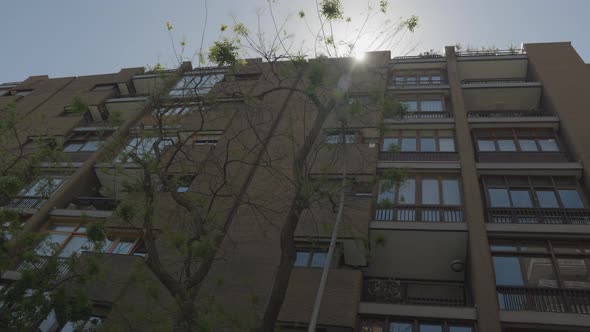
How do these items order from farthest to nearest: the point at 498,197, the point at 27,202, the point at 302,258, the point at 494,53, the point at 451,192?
1. the point at 494,53
2. the point at 27,202
3. the point at 451,192
4. the point at 498,197
5. the point at 302,258

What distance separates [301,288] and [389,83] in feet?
42.5

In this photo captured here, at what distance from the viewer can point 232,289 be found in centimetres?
1414

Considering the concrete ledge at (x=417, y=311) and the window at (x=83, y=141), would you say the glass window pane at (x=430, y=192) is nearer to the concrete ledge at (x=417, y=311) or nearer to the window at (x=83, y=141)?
the concrete ledge at (x=417, y=311)

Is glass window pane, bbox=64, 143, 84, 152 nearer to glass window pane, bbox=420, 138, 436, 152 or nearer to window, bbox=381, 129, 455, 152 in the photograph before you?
window, bbox=381, 129, 455, 152

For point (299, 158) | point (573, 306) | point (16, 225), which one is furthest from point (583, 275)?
point (16, 225)

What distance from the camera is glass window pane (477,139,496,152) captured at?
1845 centimetres

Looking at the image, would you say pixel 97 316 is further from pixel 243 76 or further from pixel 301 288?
pixel 243 76

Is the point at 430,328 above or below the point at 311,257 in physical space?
below

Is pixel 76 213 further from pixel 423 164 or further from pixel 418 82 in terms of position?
pixel 418 82

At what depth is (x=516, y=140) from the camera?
18.5 meters

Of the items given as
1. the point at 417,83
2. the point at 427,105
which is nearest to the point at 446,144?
the point at 427,105

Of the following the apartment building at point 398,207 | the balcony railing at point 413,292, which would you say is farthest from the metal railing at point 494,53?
the balcony railing at point 413,292

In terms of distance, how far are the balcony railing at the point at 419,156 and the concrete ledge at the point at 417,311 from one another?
656 centimetres

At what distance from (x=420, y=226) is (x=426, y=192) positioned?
2.22 meters
